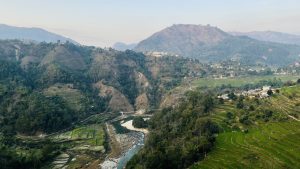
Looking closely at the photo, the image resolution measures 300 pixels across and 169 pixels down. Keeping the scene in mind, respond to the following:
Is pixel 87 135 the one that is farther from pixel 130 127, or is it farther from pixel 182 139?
pixel 182 139

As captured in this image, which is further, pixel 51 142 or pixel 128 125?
pixel 128 125

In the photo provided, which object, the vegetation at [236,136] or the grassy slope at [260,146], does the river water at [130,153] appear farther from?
the grassy slope at [260,146]

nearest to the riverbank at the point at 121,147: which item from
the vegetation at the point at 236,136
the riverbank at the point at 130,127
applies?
the riverbank at the point at 130,127

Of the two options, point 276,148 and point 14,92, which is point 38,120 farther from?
point 276,148

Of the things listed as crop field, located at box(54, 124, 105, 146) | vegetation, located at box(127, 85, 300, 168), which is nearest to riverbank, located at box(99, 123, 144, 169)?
crop field, located at box(54, 124, 105, 146)

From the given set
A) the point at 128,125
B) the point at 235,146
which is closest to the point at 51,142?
the point at 128,125

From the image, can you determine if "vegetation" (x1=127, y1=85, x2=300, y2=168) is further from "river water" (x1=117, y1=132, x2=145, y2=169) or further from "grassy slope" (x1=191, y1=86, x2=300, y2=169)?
"river water" (x1=117, y1=132, x2=145, y2=169)

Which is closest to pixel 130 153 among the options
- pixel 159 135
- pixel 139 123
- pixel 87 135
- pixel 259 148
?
pixel 159 135

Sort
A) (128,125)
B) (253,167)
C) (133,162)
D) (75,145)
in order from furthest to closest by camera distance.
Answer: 1. (128,125)
2. (75,145)
3. (133,162)
4. (253,167)
